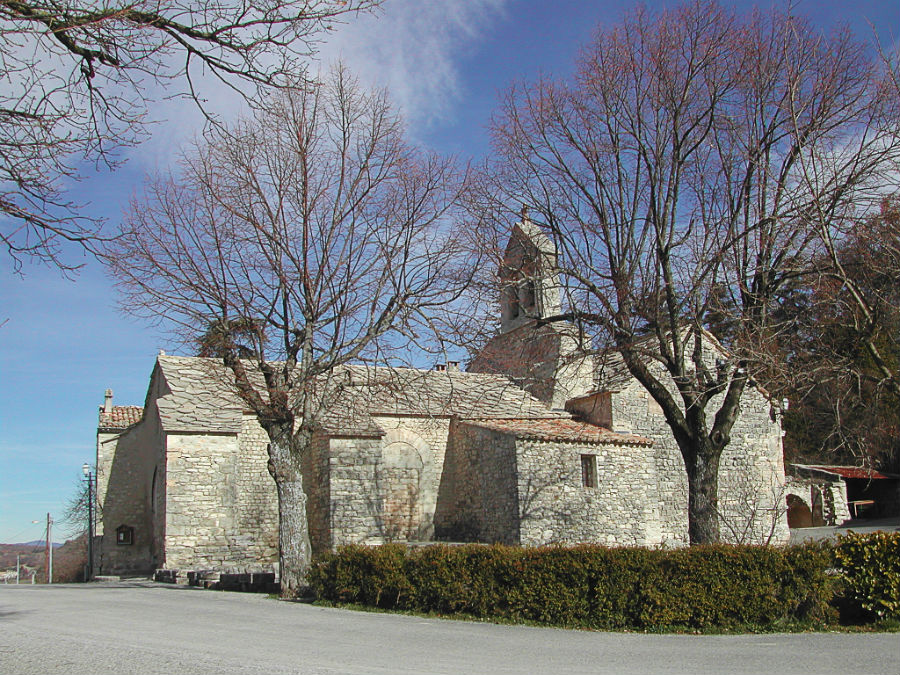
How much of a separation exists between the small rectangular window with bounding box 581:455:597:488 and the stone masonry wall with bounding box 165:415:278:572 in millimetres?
8755

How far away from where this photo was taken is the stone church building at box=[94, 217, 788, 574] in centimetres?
1827

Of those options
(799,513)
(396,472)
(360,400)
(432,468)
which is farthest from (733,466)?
(799,513)

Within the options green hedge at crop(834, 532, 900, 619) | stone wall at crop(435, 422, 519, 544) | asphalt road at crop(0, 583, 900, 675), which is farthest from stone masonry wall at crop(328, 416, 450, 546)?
green hedge at crop(834, 532, 900, 619)

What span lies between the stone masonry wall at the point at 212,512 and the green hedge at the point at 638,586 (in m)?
8.81

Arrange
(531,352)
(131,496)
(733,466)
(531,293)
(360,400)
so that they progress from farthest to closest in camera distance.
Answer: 1. (733,466)
2. (131,496)
3. (360,400)
4. (531,352)
5. (531,293)

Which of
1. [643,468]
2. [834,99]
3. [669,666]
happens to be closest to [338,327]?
[669,666]

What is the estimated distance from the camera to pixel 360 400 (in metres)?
21.5

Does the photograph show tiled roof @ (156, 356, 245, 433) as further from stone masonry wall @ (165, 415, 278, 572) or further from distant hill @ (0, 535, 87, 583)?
→ distant hill @ (0, 535, 87, 583)

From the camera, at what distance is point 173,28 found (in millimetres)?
5305

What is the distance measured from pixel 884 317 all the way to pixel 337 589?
10.6 meters

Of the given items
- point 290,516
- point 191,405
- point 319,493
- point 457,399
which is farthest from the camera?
point 457,399

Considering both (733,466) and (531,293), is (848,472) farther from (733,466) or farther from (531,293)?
(531,293)

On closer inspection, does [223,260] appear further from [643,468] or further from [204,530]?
[643,468]

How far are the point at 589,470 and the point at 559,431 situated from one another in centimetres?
Answer: 138
